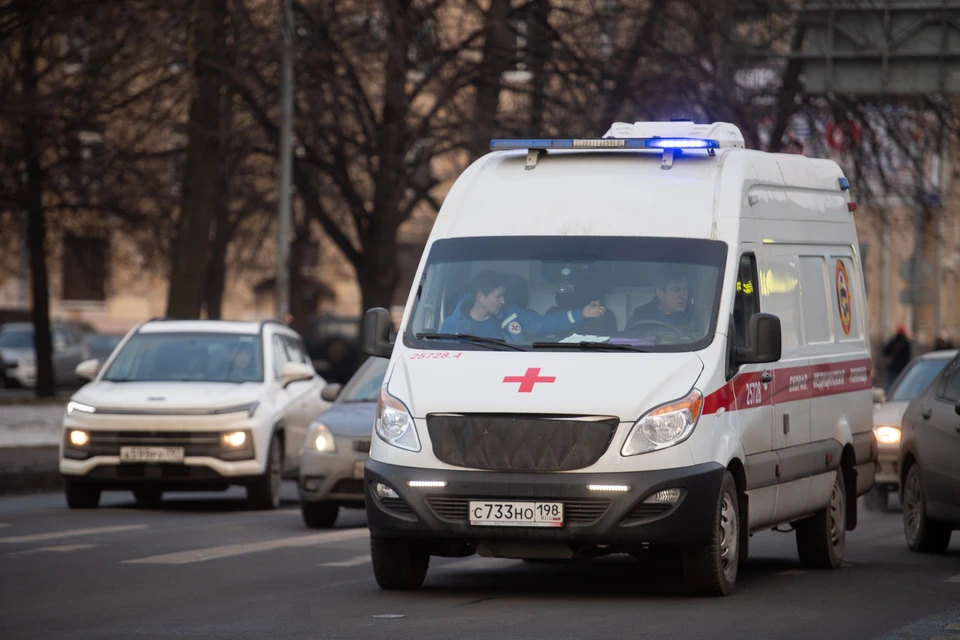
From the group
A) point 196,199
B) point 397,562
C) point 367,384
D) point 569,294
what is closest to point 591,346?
point 569,294

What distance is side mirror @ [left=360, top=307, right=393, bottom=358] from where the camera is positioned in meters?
10.7

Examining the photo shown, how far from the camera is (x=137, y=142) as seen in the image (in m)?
28.1

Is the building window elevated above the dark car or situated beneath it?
elevated above

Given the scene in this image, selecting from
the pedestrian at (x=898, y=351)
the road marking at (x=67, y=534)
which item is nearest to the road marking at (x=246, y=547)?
the road marking at (x=67, y=534)

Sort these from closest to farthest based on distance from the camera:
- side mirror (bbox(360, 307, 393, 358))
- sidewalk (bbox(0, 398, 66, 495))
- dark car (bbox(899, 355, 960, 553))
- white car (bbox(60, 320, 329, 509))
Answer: side mirror (bbox(360, 307, 393, 358)), dark car (bbox(899, 355, 960, 553)), white car (bbox(60, 320, 329, 509)), sidewalk (bbox(0, 398, 66, 495))

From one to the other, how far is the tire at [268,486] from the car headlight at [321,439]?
1.81 meters

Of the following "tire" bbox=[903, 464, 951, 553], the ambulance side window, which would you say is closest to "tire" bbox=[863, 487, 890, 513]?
"tire" bbox=[903, 464, 951, 553]

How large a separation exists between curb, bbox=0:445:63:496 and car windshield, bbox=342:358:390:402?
4.60 m

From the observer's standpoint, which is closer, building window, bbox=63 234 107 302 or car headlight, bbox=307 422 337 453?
car headlight, bbox=307 422 337 453

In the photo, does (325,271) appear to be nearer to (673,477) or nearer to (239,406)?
(239,406)

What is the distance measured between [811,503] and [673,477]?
2435 mm

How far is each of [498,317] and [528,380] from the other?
29.2 inches

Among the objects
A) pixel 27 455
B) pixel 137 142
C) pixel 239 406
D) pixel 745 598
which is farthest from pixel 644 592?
pixel 137 142

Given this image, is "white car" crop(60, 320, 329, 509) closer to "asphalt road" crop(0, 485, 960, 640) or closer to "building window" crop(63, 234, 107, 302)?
"asphalt road" crop(0, 485, 960, 640)
